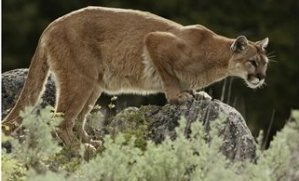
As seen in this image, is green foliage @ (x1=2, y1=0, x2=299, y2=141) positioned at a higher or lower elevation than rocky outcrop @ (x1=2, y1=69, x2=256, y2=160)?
lower

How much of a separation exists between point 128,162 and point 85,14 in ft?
9.94

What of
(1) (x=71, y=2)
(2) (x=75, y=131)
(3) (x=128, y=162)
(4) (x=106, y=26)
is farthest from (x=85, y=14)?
(1) (x=71, y=2)

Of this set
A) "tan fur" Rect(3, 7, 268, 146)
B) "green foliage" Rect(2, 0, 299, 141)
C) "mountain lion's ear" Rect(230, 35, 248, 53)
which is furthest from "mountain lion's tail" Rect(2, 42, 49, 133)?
"green foliage" Rect(2, 0, 299, 141)

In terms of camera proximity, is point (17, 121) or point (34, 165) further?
point (17, 121)

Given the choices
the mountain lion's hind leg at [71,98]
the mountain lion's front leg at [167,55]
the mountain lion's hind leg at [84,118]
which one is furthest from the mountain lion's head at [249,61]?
the mountain lion's hind leg at [71,98]

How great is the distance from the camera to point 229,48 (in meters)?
12.1

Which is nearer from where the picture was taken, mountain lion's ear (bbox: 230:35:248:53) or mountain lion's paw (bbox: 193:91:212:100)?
mountain lion's paw (bbox: 193:91:212:100)

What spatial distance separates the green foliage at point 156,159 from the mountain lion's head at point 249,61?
3.00 metres

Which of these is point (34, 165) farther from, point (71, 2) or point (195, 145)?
point (71, 2)

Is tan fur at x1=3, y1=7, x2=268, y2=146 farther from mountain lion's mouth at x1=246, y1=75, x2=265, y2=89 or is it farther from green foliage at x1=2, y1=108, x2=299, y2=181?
green foliage at x1=2, y1=108, x2=299, y2=181

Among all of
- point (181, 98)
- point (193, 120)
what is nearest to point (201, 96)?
point (181, 98)

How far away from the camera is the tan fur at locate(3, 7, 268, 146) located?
11.5 m

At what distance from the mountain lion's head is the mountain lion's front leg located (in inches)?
20.8

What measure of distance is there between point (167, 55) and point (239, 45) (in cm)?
74
